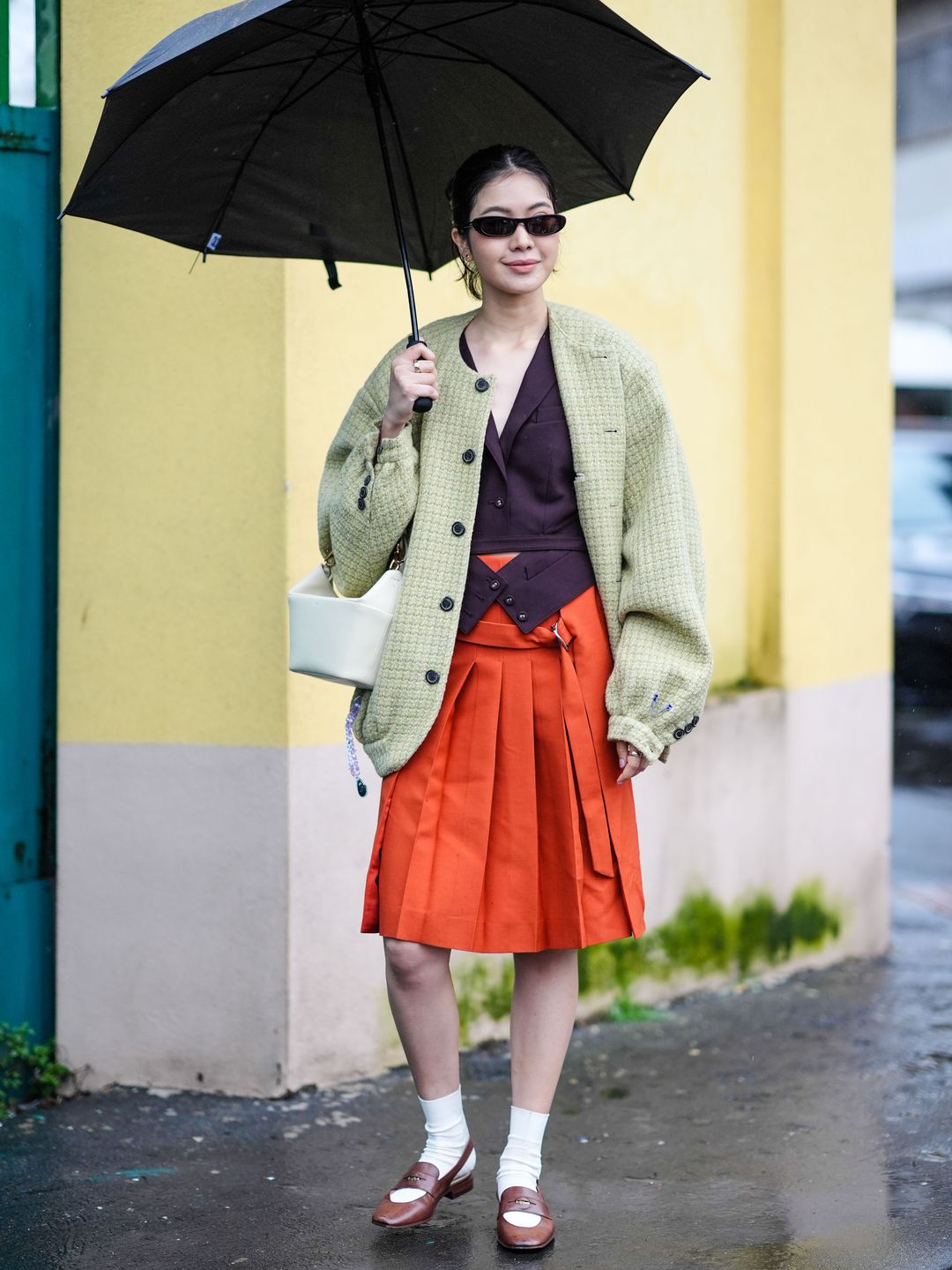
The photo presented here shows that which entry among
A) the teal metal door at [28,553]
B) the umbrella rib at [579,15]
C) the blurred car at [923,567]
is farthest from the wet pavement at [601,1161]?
the blurred car at [923,567]

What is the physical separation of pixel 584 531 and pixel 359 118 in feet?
3.25

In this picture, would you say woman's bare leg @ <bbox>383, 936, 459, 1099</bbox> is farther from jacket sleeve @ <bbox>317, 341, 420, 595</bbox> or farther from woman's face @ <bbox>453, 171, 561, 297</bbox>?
woman's face @ <bbox>453, 171, 561, 297</bbox>

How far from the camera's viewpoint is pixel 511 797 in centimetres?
324

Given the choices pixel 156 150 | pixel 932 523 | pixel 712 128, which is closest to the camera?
pixel 156 150

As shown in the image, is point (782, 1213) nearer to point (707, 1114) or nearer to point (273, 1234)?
point (707, 1114)

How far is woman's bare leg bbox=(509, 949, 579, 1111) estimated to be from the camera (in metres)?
3.30

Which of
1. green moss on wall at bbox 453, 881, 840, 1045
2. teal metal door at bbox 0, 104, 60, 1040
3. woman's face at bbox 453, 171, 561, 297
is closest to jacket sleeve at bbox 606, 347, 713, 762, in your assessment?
woman's face at bbox 453, 171, 561, 297

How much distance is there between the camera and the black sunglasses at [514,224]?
3.15 m

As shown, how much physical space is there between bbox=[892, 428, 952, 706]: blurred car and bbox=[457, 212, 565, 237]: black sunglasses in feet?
25.9

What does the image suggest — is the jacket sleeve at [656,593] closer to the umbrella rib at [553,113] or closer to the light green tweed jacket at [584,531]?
the light green tweed jacket at [584,531]

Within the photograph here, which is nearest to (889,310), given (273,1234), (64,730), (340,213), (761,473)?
(761,473)

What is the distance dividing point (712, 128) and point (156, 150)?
2.54 m

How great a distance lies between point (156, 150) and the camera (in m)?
3.22

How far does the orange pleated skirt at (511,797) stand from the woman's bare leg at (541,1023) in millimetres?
109
